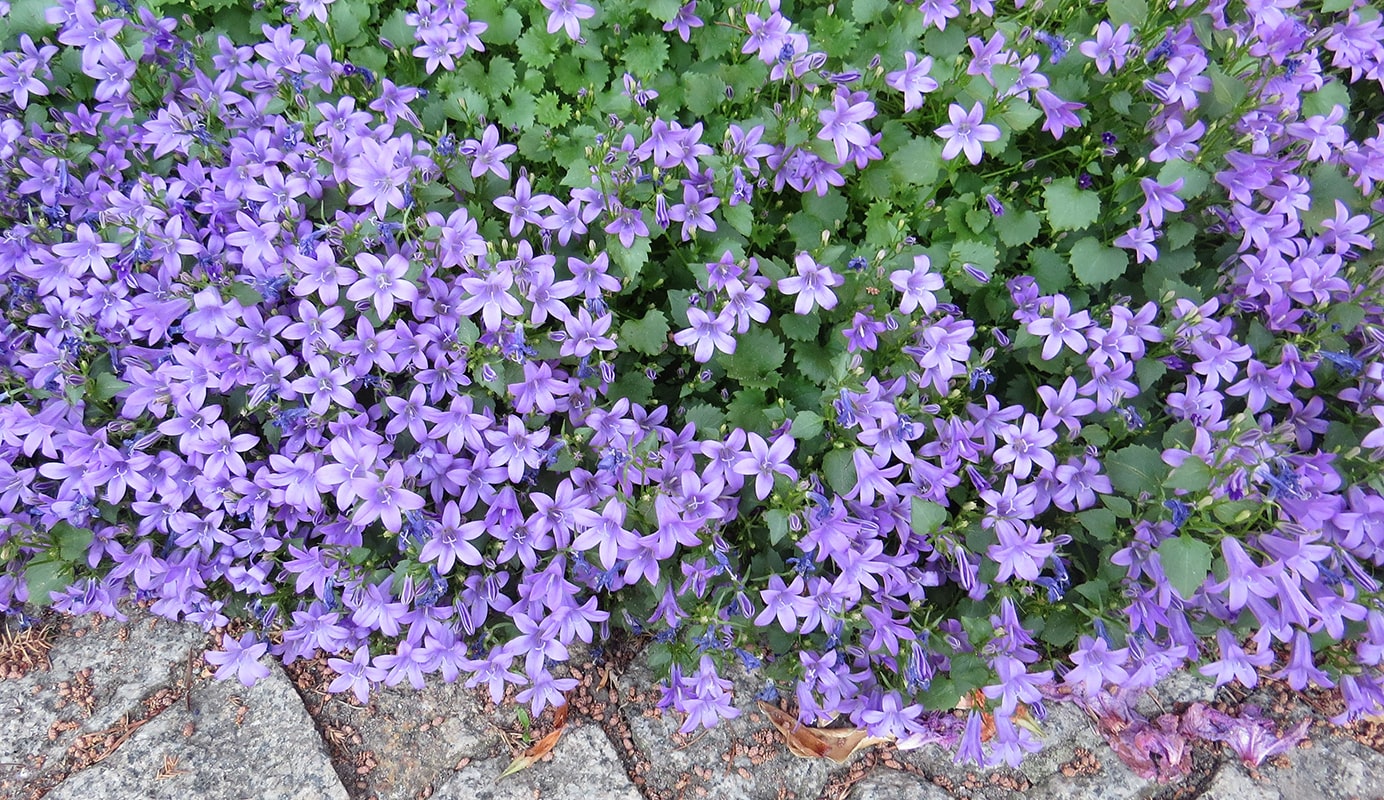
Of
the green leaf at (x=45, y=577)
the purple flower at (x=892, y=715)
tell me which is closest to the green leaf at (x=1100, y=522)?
the purple flower at (x=892, y=715)

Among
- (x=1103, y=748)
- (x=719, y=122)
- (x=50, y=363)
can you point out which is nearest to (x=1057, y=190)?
(x=719, y=122)

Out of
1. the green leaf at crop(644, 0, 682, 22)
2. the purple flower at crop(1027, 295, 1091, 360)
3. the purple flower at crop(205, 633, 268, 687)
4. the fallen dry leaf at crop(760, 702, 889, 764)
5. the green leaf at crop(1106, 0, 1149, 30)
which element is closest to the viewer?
the purple flower at crop(1027, 295, 1091, 360)

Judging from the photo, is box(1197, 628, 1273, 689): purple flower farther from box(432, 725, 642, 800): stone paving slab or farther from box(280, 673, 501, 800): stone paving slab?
box(280, 673, 501, 800): stone paving slab

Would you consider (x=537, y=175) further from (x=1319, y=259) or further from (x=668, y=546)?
(x=1319, y=259)

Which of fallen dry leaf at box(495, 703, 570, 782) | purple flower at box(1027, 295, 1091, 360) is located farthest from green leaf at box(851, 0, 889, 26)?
fallen dry leaf at box(495, 703, 570, 782)

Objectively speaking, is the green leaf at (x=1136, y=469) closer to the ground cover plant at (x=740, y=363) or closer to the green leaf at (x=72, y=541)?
the ground cover plant at (x=740, y=363)
